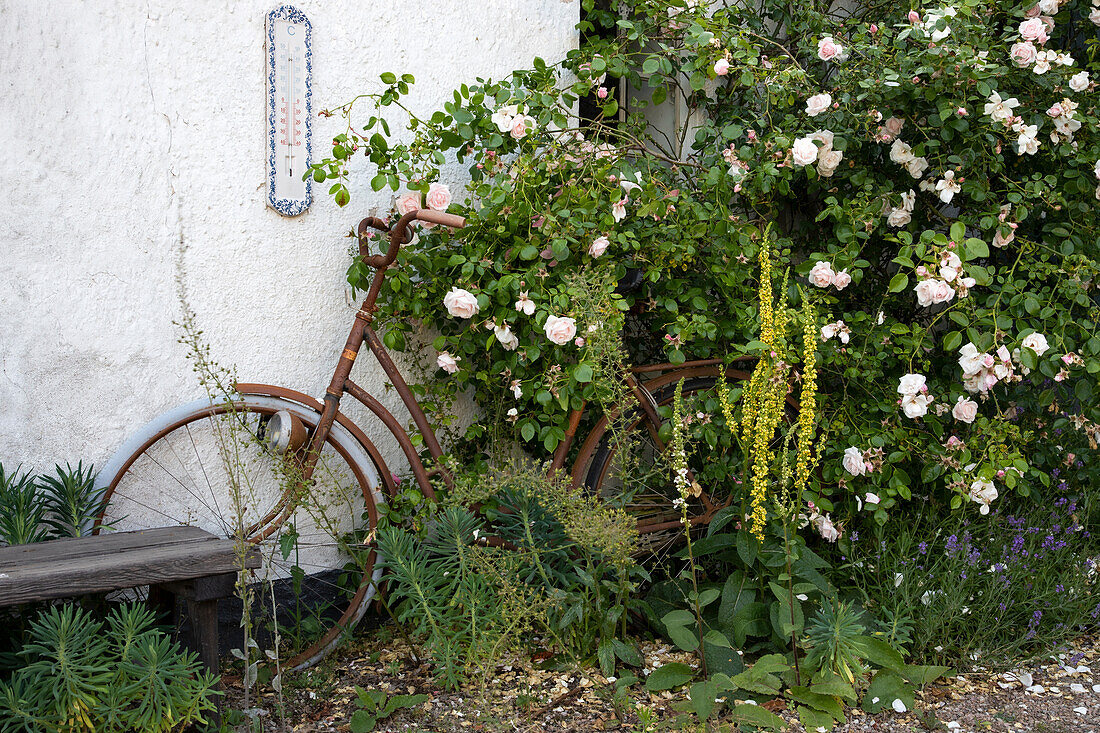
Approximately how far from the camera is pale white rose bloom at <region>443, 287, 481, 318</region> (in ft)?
9.09

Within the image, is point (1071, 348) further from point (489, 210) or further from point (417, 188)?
point (417, 188)

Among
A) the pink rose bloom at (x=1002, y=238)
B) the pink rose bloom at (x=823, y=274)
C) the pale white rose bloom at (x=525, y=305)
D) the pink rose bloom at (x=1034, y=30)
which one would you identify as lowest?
the pale white rose bloom at (x=525, y=305)

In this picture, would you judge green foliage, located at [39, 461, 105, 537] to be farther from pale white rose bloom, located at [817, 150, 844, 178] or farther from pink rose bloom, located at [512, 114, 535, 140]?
pale white rose bloom, located at [817, 150, 844, 178]

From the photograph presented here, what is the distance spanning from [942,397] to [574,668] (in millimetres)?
1712

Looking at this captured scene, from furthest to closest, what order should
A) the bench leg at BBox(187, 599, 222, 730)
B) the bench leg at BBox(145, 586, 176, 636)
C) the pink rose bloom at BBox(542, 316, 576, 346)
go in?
the pink rose bloom at BBox(542, 316, 576, 346) < the bench leg at BBox(145, 586, 176, 636) < the bench leg at BBox(187, 599, 222, 730)

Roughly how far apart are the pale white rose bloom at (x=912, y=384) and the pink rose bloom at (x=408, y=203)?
185 centimetres

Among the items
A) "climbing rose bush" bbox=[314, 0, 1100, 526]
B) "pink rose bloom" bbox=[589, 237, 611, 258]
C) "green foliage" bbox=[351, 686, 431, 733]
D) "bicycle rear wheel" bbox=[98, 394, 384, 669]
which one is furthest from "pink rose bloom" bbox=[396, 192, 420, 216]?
"green foliage" bbox=[351, 686, 431, 733]

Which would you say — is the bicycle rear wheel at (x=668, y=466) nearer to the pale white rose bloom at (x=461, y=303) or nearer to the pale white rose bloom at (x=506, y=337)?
the pale white rose bloom at (x=506, y=337)

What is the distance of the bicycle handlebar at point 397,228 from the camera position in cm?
281

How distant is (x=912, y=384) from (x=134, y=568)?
2559 mm

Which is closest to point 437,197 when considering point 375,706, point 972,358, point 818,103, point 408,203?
point 408,203

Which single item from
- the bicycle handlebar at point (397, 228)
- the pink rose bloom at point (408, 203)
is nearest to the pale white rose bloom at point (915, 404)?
the bicycle handlebar at point (397, 228)

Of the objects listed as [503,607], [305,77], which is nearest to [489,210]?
[305,77]

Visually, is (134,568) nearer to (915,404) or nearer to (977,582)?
(915,404)
